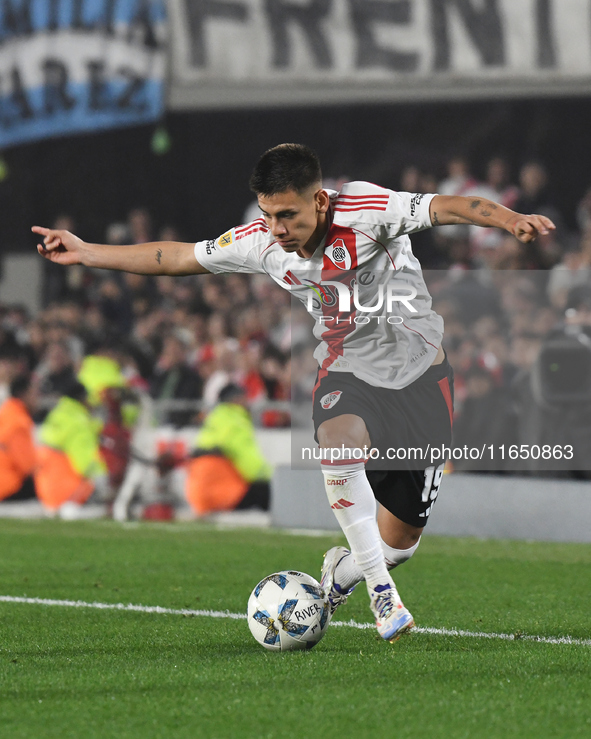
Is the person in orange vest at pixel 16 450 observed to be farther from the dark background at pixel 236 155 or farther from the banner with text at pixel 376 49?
the dark background at pixel 236 155

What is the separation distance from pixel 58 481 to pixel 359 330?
8569 millimetres

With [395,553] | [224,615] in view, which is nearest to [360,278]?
[395,553]

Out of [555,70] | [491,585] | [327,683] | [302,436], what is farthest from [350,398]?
[555,70]

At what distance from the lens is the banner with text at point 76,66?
17.0m

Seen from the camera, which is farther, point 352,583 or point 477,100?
point 477,100

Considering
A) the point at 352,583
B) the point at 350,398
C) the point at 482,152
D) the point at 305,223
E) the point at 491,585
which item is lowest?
the point at 491,585

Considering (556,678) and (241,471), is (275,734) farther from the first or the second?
(241,471)

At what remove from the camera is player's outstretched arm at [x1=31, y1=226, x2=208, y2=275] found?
5.60 m

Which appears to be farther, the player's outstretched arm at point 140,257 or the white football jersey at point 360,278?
the player's outstretched arm at point 140,257

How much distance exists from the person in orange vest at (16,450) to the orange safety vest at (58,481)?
0.27 m

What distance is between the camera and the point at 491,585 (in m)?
7.54

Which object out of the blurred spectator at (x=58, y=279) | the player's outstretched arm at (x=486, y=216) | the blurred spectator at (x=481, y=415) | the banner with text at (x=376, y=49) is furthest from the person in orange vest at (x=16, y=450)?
the player's outstretched arm at (x=486, y=216)

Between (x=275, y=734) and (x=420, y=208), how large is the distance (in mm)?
2321

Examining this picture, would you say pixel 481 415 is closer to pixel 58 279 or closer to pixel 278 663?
pixel 278 663
